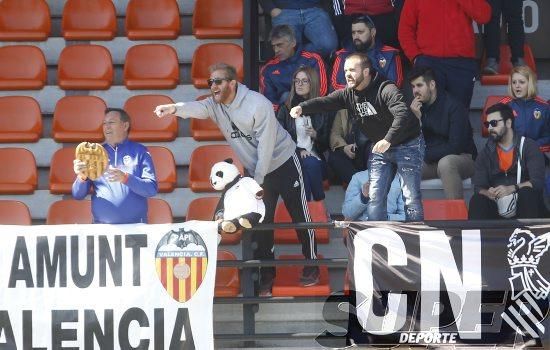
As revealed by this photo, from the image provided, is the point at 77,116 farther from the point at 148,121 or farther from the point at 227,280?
the point at 227,280

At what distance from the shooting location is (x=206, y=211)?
10.1 meters

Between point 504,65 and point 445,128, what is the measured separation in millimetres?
1513

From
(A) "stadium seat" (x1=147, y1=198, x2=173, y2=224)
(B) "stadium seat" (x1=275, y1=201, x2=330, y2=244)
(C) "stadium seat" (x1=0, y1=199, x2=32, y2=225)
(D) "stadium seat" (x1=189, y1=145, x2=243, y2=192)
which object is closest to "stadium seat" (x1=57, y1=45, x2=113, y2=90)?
(D) "stadium seat" (x1=189, y1=145, x2=243, y2=192)

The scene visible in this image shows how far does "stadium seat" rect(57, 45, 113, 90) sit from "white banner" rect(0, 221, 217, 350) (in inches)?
116

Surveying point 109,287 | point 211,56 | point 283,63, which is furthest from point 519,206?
point 211,56

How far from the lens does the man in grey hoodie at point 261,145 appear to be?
9141 mm

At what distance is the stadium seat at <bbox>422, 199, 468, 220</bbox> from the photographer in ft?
31.8

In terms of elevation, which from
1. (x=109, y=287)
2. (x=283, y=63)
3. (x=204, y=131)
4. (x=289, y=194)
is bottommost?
(x=109, y=287)

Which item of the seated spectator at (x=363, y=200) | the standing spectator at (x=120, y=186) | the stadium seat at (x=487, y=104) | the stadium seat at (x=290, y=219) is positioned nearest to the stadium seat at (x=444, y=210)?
the seated spectator at (x=363, y=200)

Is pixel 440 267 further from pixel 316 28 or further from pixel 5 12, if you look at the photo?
pixel 5 12

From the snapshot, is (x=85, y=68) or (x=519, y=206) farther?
(x=85, y=68)

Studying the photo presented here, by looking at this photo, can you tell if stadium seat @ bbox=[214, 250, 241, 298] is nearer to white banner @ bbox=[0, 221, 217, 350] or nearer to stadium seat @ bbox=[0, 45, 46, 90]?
white banner @ bbox=[0, 221, 217, 350]

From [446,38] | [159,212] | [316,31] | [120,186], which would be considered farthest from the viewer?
[316,31]

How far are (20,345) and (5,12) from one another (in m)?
4.50
